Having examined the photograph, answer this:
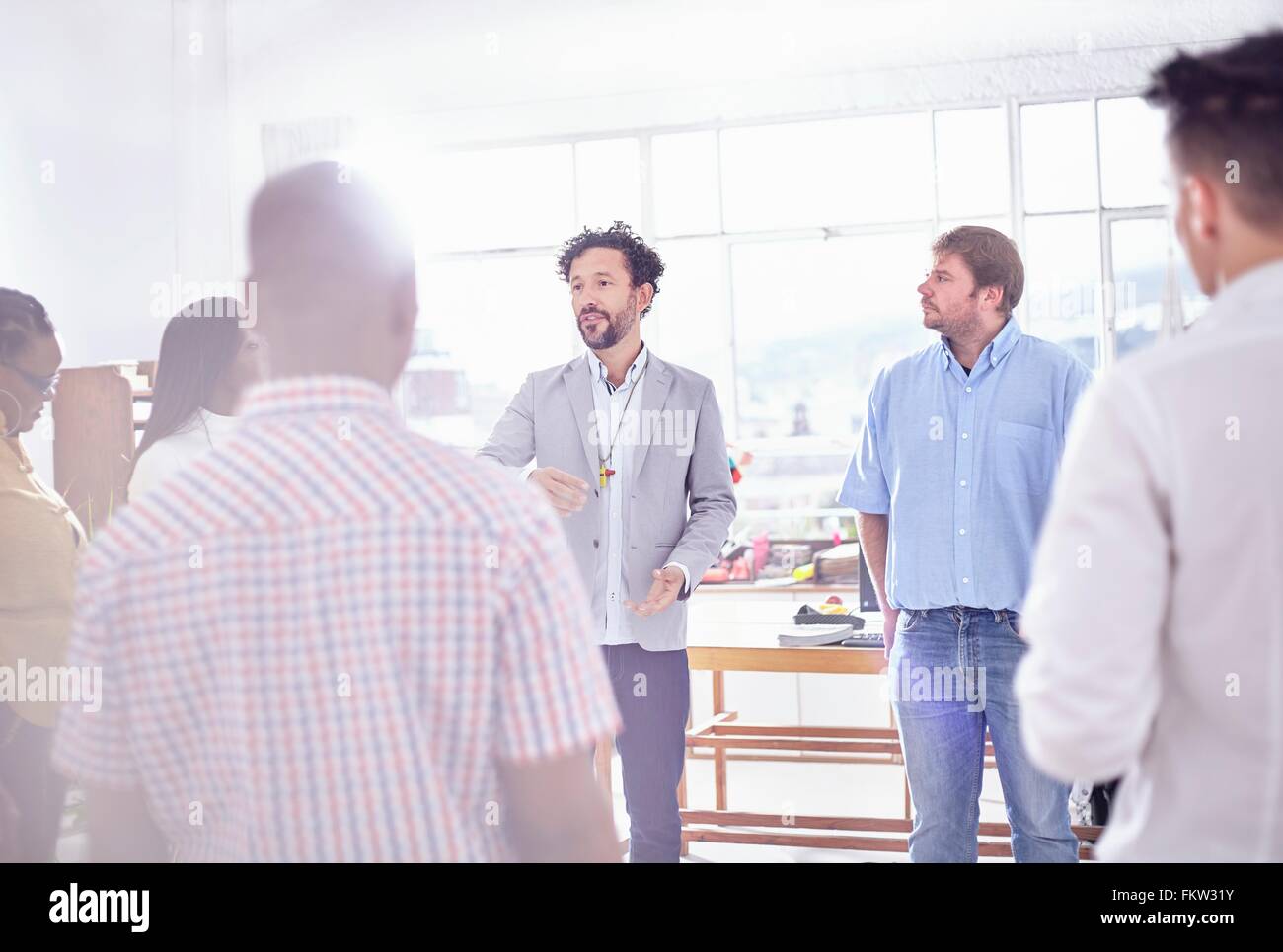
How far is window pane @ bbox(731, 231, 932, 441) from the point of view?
6.22 meters

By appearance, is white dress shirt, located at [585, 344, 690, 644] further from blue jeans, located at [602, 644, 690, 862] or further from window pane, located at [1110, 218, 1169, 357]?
window pane, located at [1110, 218, 1169, 357]

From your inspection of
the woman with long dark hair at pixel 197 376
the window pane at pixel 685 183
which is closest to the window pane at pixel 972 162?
the window pane at pixel 685 183

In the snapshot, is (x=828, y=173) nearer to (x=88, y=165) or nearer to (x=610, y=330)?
(x=88, y=165)

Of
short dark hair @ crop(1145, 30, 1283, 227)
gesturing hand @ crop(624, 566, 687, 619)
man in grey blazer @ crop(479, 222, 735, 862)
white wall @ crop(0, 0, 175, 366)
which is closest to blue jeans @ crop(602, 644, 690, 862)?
man in grey blazer @ crop(479, 222, 735, 862)

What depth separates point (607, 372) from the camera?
2.85 meters

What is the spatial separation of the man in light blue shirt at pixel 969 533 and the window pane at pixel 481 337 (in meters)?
4.31

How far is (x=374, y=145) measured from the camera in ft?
22.0

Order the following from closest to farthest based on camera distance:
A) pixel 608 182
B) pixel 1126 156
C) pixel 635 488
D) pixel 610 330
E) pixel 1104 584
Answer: pixel 1104 584 → pixel 635 488 → pixel 610 330 → pixel 1126 156 → pixel 608 182

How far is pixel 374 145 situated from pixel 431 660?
6.22m

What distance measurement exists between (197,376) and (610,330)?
97cm

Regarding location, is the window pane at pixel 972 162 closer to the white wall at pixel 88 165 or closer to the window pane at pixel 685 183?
the window pane at pixel 685 183

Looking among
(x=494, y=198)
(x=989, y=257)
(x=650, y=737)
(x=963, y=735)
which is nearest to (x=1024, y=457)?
(x=989, y=257)
